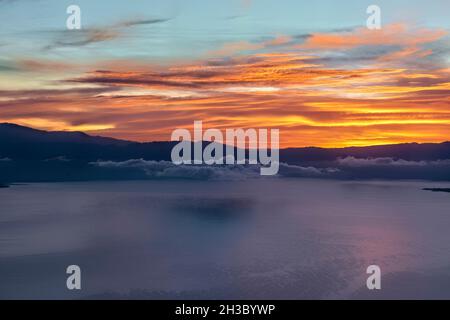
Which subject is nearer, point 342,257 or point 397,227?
point 342,257

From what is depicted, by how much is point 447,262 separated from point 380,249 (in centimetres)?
915

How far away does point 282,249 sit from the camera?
4919 cm

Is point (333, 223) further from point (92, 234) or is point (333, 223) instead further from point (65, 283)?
point (65, 283)

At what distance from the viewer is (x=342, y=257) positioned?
146ft

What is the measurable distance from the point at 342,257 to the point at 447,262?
841cm

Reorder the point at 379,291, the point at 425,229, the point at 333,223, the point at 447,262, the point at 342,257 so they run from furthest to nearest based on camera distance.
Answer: the point at 333,223, the point at 425,229, the point at 342,257, the point at 447,262, the point at 379,291

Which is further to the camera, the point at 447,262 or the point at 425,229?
the point at 425,229

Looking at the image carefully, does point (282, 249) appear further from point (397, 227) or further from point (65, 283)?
point (397, 227)

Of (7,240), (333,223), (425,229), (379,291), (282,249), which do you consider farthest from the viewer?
(333,223)
